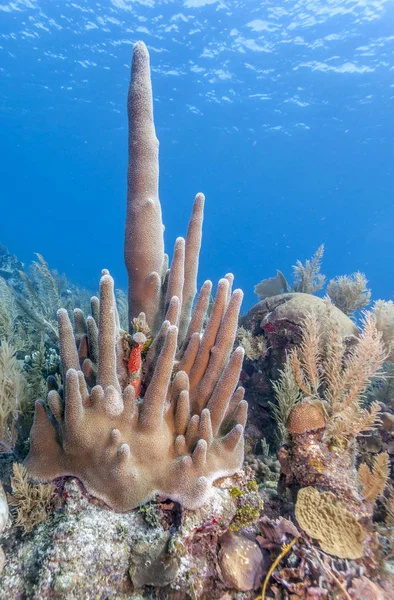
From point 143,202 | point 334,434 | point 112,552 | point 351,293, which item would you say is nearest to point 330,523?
→ point 334,434

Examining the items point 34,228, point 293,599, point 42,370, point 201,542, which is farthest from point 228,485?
point 34,228

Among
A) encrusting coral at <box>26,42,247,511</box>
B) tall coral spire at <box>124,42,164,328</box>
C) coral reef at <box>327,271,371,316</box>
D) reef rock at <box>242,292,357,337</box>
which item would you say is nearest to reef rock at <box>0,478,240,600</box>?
encrusting coral at <box>26,42,247,511</box>

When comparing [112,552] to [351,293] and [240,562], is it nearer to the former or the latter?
[240,562]

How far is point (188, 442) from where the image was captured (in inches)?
96.3

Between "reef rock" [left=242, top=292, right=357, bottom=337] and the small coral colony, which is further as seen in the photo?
"reef rock" [left=242, top=292, right=357, bottom=337]

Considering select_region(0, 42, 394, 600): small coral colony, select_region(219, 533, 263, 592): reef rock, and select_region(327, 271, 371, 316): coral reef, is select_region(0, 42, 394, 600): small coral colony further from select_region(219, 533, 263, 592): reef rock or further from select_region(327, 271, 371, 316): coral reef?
select_region(327, 271, 371, 316): coral reef

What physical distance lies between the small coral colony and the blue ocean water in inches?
1036

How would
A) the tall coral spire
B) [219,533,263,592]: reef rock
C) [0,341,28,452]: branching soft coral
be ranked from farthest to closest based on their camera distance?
the tall coral spire → [0,341,28,452]: branching soft coral → [219,533,263,592]: reef rock

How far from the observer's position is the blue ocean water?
2405cm

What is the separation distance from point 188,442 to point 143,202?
91.9 inches

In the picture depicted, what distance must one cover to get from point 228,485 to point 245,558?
18.6 inches

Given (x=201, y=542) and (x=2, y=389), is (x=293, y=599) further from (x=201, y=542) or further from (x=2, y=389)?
(x=2, y=389)

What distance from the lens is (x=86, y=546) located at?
1993 millimetres

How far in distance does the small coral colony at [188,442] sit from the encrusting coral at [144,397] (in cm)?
1
